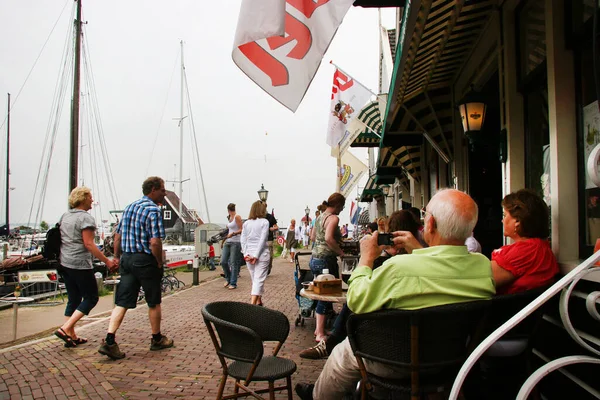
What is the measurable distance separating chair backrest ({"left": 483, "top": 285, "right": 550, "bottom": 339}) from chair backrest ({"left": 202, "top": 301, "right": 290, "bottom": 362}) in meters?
1.38

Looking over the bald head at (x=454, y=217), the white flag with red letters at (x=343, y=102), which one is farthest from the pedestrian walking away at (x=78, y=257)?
the white flag with red letters at (x=343, y=102)

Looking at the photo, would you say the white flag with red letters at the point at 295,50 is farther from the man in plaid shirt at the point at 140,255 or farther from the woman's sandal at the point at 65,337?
the woman's sandal at the point at 65,337

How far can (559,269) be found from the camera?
3402mm

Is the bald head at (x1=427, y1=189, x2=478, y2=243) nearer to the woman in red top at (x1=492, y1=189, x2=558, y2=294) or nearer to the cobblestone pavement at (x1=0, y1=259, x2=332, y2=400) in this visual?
the woman in red top at (x1=492, y1=189, x2=558, y2=294)

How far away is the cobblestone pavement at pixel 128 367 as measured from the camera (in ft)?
14.0

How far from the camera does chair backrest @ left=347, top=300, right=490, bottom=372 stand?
2.36 m

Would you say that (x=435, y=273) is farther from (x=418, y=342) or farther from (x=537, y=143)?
(x=537, y=143)

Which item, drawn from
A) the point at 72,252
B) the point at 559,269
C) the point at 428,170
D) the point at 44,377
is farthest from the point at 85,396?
the point at 428,170

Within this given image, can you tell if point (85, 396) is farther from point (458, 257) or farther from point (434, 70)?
point (434, 70)

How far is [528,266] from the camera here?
3018mm

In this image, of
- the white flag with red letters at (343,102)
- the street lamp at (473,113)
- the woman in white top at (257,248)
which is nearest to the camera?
the street lamp at (473,113)

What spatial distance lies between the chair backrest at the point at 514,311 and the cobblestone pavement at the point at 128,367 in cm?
230

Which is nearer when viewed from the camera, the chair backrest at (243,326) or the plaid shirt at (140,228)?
the chair backrest at (243,326)

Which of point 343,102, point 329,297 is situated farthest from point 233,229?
point 329,297
